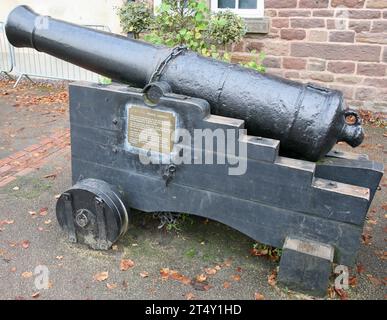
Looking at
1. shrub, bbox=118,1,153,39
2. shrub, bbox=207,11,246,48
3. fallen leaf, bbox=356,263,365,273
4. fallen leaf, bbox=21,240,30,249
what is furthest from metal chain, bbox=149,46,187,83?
shrub, bbox=118,1,153,39

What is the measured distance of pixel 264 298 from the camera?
3018 mm

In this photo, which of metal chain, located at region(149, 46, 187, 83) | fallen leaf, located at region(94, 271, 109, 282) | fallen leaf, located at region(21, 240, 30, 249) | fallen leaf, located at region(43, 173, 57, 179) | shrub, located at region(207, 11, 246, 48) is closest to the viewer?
fallen leaf, located at region(94, 271, 109, 282)

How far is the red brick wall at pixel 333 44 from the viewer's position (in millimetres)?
6789

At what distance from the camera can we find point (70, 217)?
11.3 feet

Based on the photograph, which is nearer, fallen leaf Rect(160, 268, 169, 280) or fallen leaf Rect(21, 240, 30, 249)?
fallen leaf Rect(160, 268, 169, 280)

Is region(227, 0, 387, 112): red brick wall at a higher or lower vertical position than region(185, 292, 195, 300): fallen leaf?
higher

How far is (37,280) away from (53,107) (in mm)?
5322

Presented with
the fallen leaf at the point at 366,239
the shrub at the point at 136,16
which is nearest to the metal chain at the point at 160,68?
the fallen leaf at the point at 366,239

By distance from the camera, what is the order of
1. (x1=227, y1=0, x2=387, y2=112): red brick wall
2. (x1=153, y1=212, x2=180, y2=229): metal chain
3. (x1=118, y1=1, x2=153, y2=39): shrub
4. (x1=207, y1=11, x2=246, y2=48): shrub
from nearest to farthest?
(x1=153, y1=212, x2=180, y2=229): metal chain
(x1=207, y1=11, x2=246, y2=48): shrub
(x1=227, y1=0, x2=387, y2=112): red brick wall
(x1=118, y1=1, x2=153, y2=39): shrub

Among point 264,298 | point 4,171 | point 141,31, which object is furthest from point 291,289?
point 141,31

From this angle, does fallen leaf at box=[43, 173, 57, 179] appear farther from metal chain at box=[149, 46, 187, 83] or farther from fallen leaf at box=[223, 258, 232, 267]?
fallen leaf at box=[223, 258, 232, 267]

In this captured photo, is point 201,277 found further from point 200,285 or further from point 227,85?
point 227,85

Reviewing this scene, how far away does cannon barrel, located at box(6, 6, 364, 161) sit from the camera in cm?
297

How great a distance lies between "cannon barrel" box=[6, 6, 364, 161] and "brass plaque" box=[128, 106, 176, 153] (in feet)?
0.87
